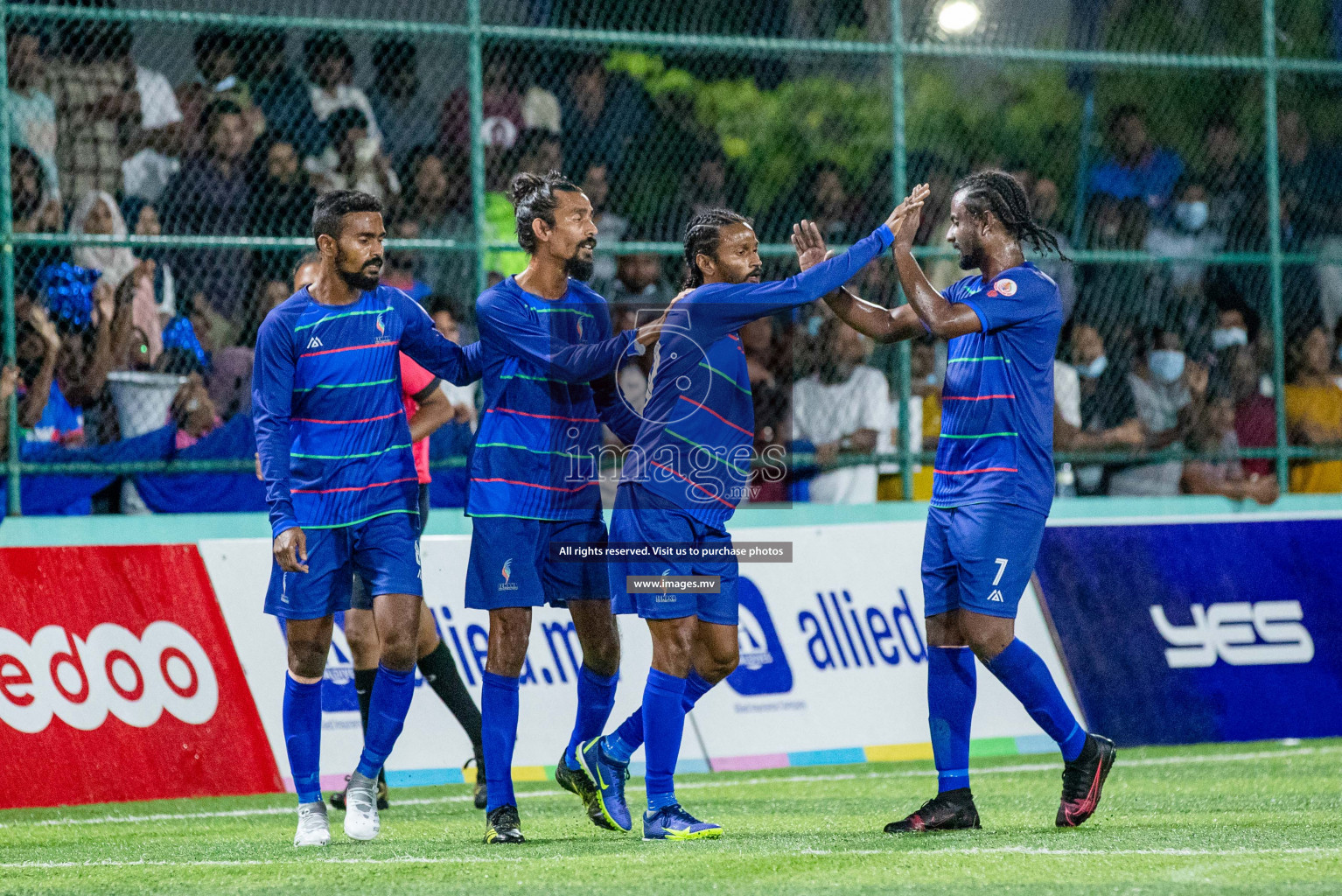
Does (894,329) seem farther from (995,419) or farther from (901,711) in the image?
(901,711)

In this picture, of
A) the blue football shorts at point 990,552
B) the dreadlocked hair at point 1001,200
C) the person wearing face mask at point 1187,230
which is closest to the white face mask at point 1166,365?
the person wearing face mask at point 1187,230

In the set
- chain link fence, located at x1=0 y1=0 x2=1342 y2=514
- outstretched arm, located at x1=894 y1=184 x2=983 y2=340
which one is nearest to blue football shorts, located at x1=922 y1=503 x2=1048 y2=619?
outstretched arm, located at x1=894 y1=184 x2=983 y2=340

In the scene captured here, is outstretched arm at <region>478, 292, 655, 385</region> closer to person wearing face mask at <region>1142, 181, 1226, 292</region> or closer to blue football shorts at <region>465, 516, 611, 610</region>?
blue football shorts at <region>465, 516, 611, 610</region>

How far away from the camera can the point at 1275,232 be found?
10.3 m

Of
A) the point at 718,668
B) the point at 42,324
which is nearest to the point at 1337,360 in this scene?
the point at 718,668

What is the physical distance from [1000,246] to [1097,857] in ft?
6.91

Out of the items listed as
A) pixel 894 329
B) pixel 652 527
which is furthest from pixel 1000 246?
pixel 652 527

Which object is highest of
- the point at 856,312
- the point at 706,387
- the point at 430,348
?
the point at 856,312

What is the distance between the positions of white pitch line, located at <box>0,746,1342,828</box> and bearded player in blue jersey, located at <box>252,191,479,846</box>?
1.53 metres

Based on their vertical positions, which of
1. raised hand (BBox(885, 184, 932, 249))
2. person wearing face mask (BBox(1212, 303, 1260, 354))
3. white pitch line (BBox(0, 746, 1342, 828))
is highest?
raised hand (BBox(885, 184, 932, 249))

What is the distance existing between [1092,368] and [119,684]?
5.80 meters

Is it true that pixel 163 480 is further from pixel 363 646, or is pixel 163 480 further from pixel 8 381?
pixel 363 646

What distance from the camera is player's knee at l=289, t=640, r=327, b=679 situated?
18.6 ft

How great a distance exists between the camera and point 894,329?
5941 millimetres
